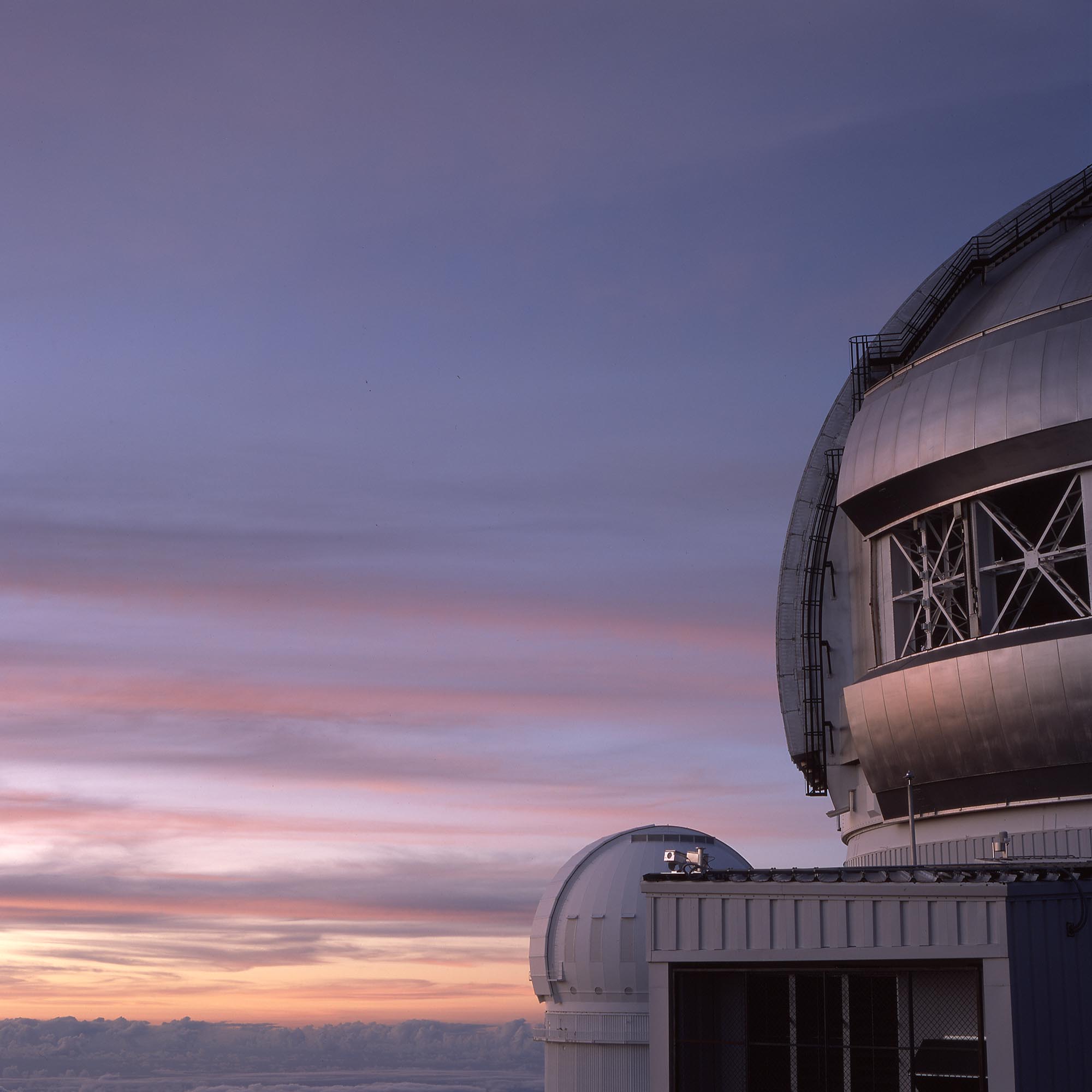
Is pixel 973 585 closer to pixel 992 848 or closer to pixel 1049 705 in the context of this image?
pixel 1049 705

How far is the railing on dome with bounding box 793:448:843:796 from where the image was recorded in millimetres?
32094

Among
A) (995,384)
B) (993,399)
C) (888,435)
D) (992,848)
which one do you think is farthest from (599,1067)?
(995,384)

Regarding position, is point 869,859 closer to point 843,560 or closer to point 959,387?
point 843,560

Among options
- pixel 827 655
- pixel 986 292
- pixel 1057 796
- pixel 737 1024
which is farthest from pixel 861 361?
pixel 737 1024

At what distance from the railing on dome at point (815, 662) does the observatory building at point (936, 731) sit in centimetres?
5

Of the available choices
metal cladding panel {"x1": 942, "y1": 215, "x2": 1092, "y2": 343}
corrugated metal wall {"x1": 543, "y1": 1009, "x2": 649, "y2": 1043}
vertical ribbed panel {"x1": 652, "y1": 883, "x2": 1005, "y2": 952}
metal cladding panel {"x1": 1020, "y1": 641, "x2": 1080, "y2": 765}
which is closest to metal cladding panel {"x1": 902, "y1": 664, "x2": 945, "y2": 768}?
metal cladding panel {"x1": 1020, "y1": 641, "x2": 1080, "y2": 765}

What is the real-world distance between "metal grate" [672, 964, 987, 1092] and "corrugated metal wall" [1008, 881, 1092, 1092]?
51cm

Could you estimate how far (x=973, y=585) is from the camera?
26250mm

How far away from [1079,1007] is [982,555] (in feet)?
32.1

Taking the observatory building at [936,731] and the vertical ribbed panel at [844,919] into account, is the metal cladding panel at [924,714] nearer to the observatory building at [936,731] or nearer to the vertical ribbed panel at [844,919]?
the observatory building at [936,731]

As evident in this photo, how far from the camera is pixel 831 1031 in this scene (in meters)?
19.4

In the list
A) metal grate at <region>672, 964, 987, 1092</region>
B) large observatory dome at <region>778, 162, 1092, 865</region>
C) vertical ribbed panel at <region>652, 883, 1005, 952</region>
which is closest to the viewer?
vertical ribbed panel at <region>652, 883, 1005, 952</region>

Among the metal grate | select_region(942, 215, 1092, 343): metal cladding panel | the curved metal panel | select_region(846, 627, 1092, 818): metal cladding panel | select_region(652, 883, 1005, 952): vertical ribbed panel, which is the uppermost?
select_region(942, 215, 1092, 343): metal cladding panel

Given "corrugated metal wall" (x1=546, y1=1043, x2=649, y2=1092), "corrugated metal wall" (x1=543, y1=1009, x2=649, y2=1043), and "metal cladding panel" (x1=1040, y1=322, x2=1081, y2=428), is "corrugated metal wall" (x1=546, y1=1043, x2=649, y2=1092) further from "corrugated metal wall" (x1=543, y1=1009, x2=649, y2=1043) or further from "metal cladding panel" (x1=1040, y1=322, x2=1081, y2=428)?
"metal cladding panel" (x1=1040, y1=322, x2=1081, y2=428)
